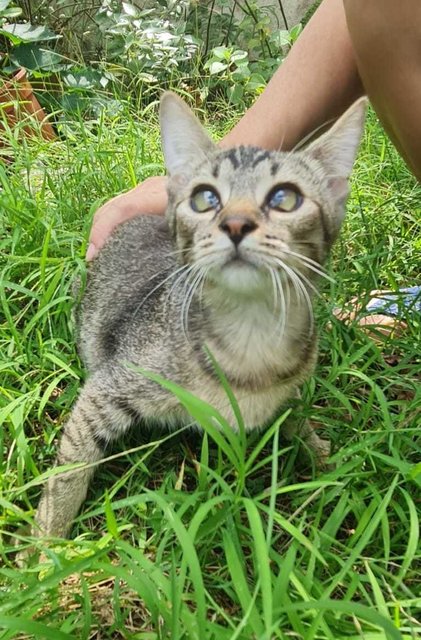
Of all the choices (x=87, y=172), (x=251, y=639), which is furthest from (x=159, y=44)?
(x=251, y=639)

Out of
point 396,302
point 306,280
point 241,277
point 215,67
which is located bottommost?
point 396,302

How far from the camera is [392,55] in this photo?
6.33ft

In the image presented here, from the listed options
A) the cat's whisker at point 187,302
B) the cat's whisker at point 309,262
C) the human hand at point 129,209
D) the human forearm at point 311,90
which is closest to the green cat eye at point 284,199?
the cat's whisker at point 309,262

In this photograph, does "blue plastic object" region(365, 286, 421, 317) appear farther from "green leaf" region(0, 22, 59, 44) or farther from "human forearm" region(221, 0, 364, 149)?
"green leaf" region(0, 22, 59, 44)

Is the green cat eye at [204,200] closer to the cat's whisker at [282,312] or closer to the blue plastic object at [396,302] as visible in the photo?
the cat's whisker at [282,312]

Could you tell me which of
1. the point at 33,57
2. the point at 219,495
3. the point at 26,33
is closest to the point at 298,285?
the point at 219,495

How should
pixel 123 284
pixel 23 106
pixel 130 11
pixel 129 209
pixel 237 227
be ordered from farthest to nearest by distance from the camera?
pixel 130 11 < pixel 23 106 < pixel 129 209 < pixel 123 284 < pixel 237 227

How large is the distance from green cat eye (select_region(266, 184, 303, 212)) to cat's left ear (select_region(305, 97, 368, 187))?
205 millimetres

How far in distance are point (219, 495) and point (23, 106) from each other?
10.5 ft

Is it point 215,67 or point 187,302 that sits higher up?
point 187,302

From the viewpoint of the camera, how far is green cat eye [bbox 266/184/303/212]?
1.61 m

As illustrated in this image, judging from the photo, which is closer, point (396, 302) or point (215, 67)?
point (396, 302)

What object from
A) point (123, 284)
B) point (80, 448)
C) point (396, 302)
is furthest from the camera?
point (396, 302)

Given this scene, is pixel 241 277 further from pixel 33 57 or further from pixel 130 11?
→ pixel 130 11
